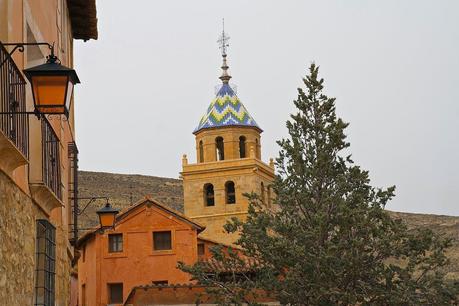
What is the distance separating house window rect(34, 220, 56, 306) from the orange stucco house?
77.3 feet

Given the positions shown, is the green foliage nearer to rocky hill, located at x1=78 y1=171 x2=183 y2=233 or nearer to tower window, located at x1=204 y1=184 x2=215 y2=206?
tower window, located at x1=204 y1=184 x2=215 y2=206

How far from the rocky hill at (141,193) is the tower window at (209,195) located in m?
26.3

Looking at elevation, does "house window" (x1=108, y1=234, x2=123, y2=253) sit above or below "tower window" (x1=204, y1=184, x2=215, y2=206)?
below

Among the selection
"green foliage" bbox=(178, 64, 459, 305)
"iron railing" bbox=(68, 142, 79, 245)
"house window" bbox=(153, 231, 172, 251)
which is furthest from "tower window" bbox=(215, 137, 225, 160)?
"iron railing" bbox=(68, 142, 79, 245)

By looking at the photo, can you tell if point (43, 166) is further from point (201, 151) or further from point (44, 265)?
point (201, 151)

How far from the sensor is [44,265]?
9.25 meters

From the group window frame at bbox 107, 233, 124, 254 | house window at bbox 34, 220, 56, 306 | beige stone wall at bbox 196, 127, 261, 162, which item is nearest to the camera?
house window at bbox 34, 220, 56, 306

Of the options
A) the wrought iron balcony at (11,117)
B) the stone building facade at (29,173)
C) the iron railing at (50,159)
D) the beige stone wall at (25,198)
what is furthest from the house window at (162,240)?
the wrought iron balcony at (11,117)

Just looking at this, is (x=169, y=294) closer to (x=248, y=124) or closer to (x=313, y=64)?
(x=313, y=64)

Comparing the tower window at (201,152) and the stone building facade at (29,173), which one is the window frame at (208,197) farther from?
the stone building facade at (29,173)

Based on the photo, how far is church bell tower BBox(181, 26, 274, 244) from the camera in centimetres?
4606

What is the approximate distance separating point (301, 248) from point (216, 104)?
26679 mm

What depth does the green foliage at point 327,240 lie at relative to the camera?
21.7 meters

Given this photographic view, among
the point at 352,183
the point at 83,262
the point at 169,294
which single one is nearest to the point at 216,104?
the point at 83,262
